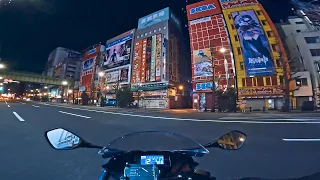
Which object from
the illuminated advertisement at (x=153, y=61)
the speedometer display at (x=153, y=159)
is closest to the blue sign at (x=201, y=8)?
the illuminated advertisement at (x=153, y=61)

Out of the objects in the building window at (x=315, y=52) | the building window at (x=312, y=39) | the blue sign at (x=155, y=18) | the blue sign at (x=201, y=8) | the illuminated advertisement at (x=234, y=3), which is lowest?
the building window at (x=315, y=52)

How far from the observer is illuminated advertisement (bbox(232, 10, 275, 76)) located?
16.7 metres

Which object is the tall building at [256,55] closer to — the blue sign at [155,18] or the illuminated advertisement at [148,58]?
the blue sign at [155,18]

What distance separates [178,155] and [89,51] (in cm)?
934

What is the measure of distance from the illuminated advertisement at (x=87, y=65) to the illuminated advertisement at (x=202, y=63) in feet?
66.5

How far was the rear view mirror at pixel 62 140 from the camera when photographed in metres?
1.13

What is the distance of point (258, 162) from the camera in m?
2.49

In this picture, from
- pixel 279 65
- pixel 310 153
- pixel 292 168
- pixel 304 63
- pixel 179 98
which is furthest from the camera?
pixel 179 98

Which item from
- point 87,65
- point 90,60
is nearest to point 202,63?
point 87,65

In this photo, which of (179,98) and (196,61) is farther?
(179,98)

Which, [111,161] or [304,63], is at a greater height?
[304,63]

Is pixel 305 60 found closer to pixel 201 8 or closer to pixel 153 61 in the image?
pixel 201 8

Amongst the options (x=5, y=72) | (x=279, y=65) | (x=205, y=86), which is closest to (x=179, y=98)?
(x=205, y=86)

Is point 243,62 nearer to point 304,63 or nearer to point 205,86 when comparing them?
point 205,86
